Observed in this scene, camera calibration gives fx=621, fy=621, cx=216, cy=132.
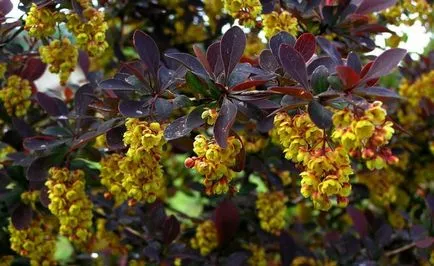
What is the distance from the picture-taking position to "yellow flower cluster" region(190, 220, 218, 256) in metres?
1.99

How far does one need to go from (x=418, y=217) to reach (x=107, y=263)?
1.18m

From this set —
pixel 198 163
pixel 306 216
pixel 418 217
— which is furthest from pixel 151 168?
pixel 306 216

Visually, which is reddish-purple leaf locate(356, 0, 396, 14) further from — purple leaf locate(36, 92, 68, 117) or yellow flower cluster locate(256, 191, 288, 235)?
purple leaf locate(36, 92, 68, 117)

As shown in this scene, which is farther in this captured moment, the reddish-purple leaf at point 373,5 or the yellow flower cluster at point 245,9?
the reddish-purple leaf at point 373,5

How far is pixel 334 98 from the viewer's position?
3.71ft

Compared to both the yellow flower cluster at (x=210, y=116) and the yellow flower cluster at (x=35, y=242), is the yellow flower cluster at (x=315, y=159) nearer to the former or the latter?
the yellow flower cluster at (x=210, y=116)

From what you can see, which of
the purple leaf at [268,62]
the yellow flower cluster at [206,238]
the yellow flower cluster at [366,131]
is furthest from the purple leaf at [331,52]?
the yellow flower cluster at [206,238]

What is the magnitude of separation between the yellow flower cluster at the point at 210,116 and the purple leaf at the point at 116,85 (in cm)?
22

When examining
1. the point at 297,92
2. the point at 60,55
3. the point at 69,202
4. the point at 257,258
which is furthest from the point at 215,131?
the point at 257,258

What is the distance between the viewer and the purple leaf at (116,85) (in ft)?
4.40

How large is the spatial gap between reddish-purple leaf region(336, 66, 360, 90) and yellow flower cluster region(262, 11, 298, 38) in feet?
1.58

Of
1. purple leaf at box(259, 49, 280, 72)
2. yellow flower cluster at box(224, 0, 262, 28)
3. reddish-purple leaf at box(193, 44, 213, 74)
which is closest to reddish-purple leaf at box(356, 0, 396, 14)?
yellow flower cluster at box(224, 0, 262, 28)

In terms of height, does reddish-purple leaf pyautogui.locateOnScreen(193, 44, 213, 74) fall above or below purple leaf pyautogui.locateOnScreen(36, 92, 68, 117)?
above

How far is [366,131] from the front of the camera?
101cm
